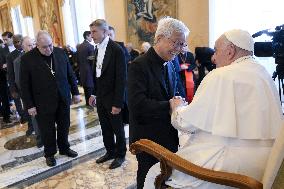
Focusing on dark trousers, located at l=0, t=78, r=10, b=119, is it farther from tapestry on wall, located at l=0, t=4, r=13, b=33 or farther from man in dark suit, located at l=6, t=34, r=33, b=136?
tapestry on wall, located at l=0, t=4, r=13, b=33

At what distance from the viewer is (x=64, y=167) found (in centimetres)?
359

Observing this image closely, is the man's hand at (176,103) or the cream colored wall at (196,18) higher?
the cream colored wall at (196,18)

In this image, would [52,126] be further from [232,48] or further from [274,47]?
[274,47]

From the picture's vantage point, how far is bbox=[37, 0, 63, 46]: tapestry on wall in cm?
1189

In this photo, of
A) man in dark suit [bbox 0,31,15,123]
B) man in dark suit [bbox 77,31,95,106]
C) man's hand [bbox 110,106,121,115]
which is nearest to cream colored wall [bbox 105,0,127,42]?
man in dark suit [bbox 77,31,95,106]

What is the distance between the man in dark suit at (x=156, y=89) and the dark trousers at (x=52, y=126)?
161 cm

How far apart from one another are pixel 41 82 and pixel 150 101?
182 cm

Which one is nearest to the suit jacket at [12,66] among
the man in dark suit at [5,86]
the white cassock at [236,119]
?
the man in dark suit at [5,86]

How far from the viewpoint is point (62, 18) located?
1148 cm

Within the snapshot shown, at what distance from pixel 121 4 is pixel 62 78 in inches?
224

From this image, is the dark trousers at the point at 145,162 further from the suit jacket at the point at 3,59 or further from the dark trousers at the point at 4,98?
the dark trousers at the point at 4,98

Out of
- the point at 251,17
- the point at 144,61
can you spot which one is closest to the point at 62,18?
the point at 251,17

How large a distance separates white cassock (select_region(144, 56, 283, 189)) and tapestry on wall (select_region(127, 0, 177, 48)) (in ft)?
18.7

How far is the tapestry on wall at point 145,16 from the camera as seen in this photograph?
7243 millimetres
